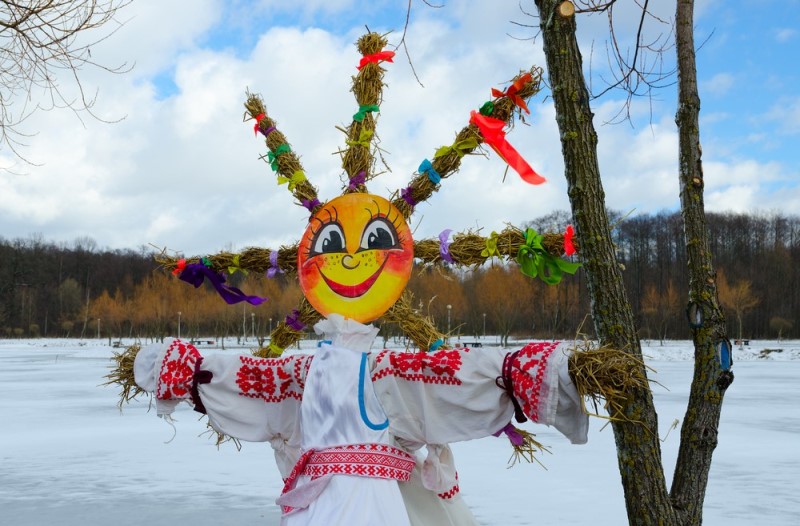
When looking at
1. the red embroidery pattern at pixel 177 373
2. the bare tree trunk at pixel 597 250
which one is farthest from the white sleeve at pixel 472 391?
the red embroidery pattern at pixel 177 373

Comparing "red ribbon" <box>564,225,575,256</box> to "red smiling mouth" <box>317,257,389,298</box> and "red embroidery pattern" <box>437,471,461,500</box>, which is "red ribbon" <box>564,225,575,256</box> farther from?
"red embroidery pattern" <box>437,471,461,500</box>

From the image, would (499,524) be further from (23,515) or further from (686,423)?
(23,515)

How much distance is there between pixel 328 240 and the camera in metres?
3.51

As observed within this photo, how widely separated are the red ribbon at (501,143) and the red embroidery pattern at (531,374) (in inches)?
34.9

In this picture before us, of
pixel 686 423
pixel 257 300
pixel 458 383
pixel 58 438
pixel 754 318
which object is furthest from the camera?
pixel 754 318

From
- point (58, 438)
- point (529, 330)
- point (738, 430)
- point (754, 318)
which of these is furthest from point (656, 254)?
point (58, 438)

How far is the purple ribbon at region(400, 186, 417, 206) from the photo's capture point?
3.79 m

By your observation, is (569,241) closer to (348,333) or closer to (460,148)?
(460,148)

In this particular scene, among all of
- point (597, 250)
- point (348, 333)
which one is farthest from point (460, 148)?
point (348, 333)

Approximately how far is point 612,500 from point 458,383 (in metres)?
3.47

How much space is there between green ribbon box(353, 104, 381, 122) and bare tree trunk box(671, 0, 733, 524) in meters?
1.52

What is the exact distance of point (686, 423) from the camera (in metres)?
3.24

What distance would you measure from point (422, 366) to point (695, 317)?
4.07ft

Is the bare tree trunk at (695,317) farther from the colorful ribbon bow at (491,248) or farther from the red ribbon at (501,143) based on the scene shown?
the colorful ribbon bow at (491,248)
